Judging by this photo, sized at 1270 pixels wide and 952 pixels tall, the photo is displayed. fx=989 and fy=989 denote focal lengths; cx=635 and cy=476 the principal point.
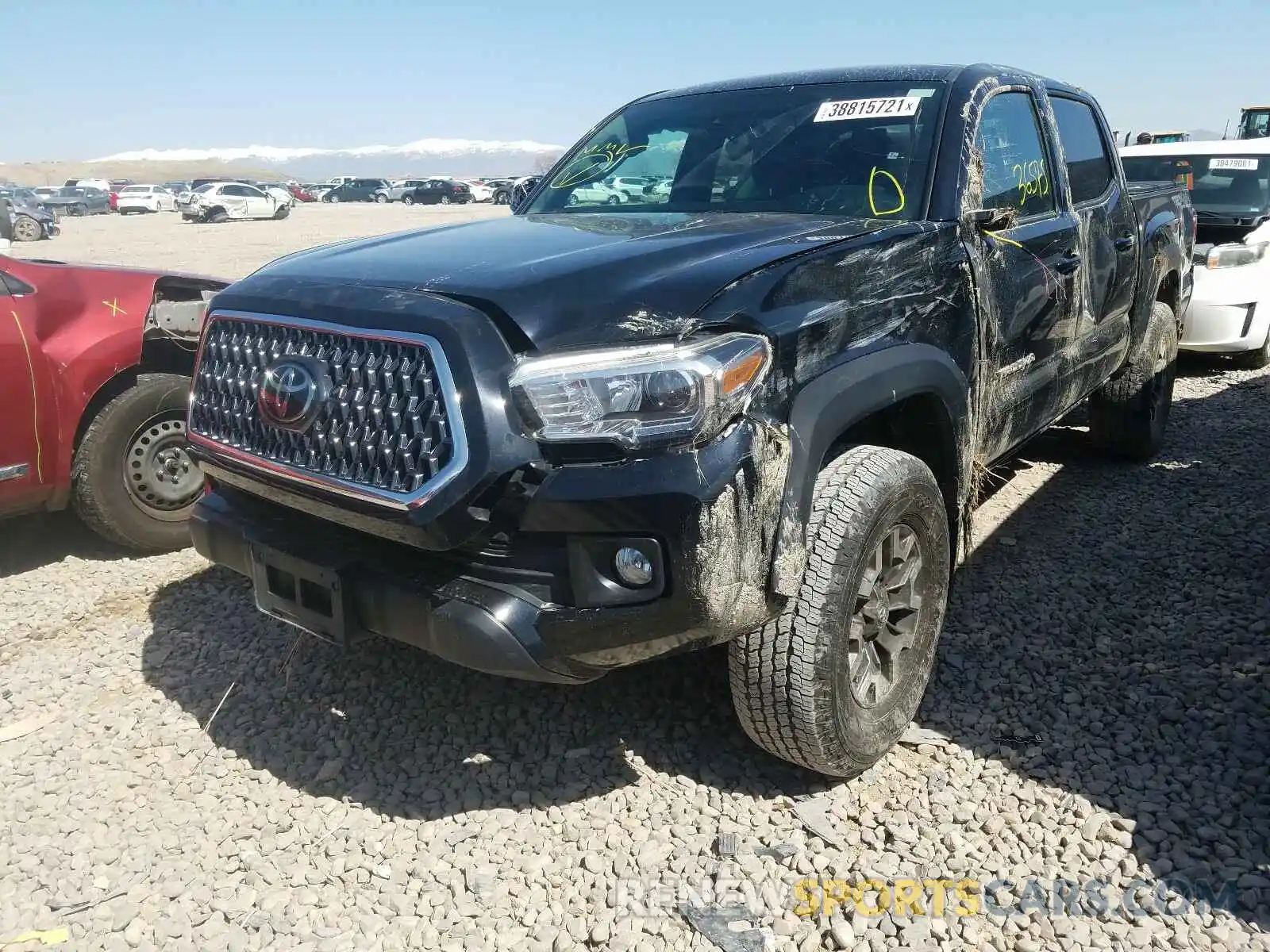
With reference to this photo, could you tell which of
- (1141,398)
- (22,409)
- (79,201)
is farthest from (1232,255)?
(79,201)

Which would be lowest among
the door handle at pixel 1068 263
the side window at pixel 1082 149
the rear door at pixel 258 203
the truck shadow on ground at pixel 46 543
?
the truck shadow on ground at pixel 46 543

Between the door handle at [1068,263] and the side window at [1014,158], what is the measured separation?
19 centimetres

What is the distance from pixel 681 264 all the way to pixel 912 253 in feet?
2.56

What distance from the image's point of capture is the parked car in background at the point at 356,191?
58344 mm

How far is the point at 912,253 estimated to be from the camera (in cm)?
280


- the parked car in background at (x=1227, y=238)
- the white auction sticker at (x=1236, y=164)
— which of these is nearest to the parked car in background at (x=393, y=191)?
the parked car in background at (x=1227, y=238)

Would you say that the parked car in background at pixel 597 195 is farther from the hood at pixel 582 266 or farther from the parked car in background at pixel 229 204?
the parked car in background at pixel 229 204

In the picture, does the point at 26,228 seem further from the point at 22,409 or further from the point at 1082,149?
the point at 1082,149

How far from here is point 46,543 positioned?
4832 mm

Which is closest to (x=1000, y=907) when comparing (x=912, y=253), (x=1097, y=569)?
(x=912, y=253)

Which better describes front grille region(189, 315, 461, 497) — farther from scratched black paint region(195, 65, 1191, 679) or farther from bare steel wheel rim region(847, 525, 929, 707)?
bare steel wheel rim region(847, 525, 929, 707)

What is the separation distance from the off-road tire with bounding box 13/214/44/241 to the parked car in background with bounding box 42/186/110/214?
19.7 metres

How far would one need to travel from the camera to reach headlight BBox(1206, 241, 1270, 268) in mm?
7453

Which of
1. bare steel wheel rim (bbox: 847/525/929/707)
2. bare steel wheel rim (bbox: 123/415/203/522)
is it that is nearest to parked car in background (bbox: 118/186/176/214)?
bare steel wheel rim (bbox: 123/415/203/522)
